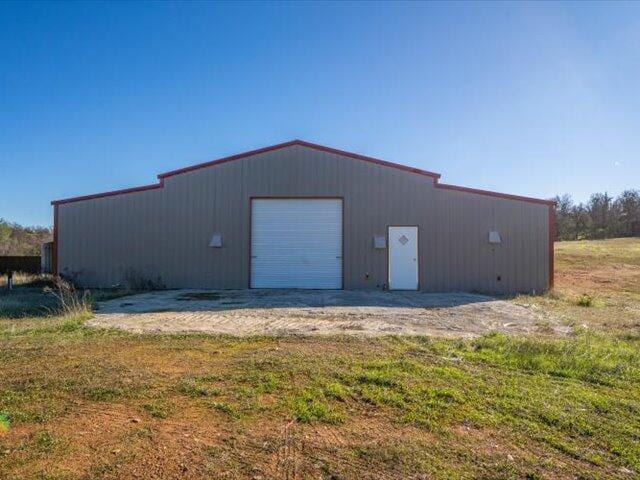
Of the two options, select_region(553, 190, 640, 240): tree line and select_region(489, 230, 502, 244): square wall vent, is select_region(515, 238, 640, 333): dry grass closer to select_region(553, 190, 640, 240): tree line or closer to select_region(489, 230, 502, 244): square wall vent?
select_region(489, 230, 502, 244): square wall vent

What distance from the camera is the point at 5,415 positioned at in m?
3.48

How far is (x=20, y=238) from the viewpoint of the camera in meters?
28.8

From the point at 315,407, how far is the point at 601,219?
4677cm

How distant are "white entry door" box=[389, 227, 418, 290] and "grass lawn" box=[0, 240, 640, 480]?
315 inches

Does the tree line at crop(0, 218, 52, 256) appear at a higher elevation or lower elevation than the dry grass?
higher

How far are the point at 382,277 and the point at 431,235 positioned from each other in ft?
7.14

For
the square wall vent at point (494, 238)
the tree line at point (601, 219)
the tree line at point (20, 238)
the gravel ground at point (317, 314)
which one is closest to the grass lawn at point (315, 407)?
the gravel ground at point (317, 314)

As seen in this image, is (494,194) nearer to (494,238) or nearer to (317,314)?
(494,238)

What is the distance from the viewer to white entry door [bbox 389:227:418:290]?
1456 cm

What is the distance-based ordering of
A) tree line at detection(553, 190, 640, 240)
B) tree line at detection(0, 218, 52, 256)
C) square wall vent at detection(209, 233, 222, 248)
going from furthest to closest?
tree line at detection(553, 190, 640, 240)
tree line at detection(0, 218, 52, 256)
square wall vent at detection(209, 233, 222, 248)

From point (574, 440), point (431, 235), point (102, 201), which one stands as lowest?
point (574, 440)

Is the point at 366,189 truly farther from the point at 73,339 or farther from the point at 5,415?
the point at 5,415

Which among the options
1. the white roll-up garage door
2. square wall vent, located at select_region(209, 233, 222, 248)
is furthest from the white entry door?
square wall vent, located at select_region(209, 233, 222, 248)

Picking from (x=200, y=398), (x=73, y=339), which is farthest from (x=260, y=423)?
A: (x=73, y=339)
